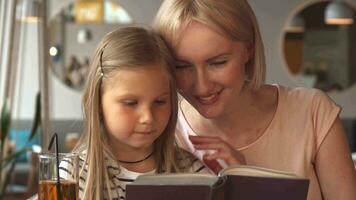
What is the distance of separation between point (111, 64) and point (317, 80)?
592 cm

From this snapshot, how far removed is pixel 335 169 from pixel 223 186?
0.65m

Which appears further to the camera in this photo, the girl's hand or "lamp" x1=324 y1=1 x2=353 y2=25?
"lamp" x1=324 y1=1 x2=353 y2=25

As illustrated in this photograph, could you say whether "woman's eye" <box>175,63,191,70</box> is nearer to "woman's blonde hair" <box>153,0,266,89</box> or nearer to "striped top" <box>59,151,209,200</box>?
"woman's blonde hair" <box>153,0,266,89</box>

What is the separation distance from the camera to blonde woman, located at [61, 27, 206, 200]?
51.2 inches

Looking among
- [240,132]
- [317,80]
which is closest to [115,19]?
[317,80]

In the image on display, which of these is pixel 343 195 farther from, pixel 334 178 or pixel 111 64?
pixel 111 64

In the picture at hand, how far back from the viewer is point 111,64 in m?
1.36

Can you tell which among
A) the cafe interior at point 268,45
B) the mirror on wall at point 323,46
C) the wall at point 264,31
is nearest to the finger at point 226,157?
the cafe interior at point 268,45

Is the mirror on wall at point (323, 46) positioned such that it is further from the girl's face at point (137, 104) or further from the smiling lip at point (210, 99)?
the girl's face at point (137, 104)

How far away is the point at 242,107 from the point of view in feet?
5.51

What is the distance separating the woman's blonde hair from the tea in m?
0.43

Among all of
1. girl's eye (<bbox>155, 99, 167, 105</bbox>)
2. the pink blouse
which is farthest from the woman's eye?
the pink blouse

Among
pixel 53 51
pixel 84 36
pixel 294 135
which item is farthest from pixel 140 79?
pixel 84 36

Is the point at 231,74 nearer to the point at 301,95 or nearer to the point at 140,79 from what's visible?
the point at 140,79
